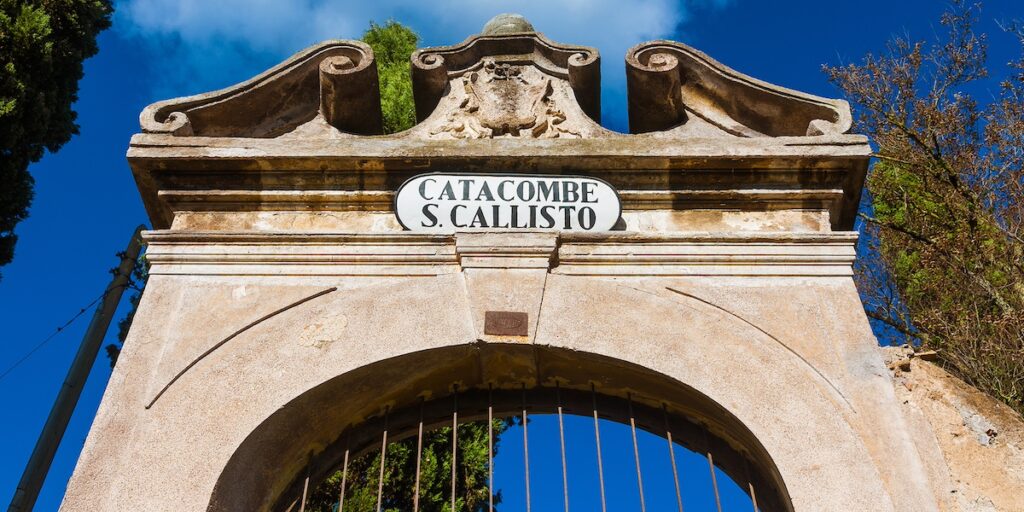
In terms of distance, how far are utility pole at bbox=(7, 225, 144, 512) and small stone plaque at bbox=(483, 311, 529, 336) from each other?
4.12m

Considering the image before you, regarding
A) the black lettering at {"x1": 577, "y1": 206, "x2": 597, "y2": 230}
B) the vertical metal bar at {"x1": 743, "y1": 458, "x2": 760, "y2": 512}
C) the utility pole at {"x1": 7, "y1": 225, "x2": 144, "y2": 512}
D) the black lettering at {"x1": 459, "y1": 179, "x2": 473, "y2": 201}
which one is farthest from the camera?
the utility pole at {"x1": 7, "y1": 225, "x2": 144, "y2": 512}

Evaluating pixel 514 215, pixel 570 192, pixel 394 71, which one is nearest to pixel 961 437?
pixel 570 192

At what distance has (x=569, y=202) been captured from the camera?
4785mm

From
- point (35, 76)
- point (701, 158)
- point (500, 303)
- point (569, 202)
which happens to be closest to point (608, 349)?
point (500, 303)

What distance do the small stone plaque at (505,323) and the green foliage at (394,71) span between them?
4.68 m

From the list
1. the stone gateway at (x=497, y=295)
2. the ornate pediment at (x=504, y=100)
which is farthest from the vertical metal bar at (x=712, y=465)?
the ornate pediment at (x=504, y=100)

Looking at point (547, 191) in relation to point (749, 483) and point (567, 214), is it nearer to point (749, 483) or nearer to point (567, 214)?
point (567, 214)

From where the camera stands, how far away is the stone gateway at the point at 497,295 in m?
4.00

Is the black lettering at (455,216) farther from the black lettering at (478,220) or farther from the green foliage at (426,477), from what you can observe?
the green foliage at (426,477)

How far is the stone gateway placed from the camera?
400cm

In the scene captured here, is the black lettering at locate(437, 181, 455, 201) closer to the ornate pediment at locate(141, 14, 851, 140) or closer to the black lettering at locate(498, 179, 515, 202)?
the black lettering at locate(498, 179, 515, 202)

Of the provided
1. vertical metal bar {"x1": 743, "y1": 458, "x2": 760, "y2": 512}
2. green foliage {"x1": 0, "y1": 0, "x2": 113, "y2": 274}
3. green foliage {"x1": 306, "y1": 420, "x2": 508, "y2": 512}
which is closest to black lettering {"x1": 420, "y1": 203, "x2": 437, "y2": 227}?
vertical metal bar {"x1": 743, "y1": 458, "x2": 760, "y2": 512}

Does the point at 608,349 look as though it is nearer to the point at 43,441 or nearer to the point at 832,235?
the point at 832,235

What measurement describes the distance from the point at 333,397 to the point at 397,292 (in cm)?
56
